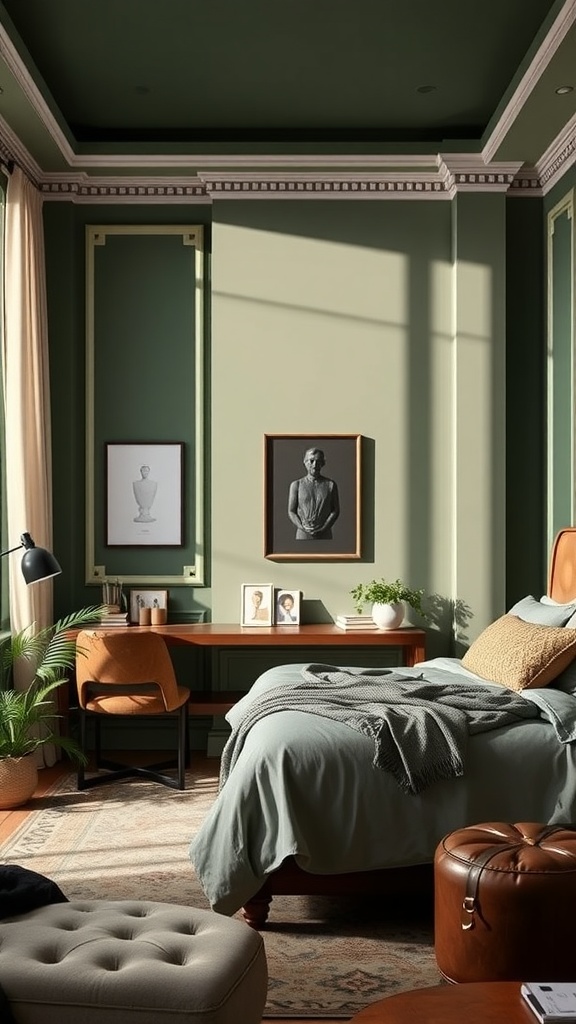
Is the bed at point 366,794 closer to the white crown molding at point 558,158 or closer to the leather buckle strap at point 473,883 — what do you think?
the leather buckle strap at point 473,883

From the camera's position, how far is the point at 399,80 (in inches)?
206

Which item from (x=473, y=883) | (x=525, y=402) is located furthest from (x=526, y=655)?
(x=525, y=402)

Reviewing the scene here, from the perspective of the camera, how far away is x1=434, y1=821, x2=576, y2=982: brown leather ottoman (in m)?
2.65

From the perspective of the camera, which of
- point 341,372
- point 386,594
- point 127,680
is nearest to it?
point 127,680

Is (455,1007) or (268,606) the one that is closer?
(455,1007)

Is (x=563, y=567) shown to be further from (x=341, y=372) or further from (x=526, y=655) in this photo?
(x=341, y=372)

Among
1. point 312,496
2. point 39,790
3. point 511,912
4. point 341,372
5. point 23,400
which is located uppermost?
point 341,372

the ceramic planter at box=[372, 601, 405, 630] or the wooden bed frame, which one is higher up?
the ceramic planter at box=[372, 601, 405, 630]

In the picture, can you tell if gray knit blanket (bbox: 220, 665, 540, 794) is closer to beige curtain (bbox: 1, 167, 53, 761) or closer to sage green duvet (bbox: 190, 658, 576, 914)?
sage green duvet (bbox: 190, 658, 576, 914)

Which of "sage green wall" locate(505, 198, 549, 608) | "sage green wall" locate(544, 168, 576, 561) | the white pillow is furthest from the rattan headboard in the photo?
"sage green wall" locate(505, 198, 549, 608)

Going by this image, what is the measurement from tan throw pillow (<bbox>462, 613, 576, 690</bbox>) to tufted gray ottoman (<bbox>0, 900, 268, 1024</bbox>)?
189 cm

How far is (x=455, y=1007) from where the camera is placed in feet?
6.52

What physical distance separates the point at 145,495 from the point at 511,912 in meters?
3.94

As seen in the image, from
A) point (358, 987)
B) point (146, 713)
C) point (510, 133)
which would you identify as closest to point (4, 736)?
point (146, 713)
